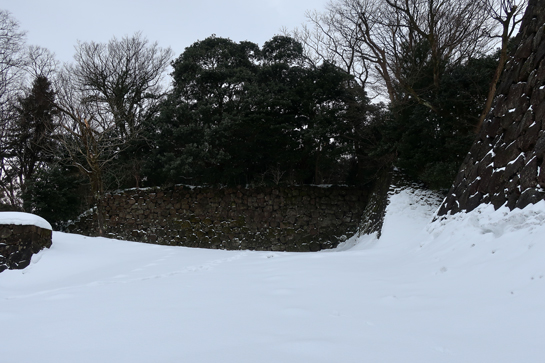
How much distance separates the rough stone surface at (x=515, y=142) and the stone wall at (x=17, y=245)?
290 inches

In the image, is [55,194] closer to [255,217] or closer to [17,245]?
[255,217]

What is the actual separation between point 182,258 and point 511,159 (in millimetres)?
5600

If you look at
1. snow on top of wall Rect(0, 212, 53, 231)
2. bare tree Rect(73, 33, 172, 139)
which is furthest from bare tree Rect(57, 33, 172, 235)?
snow on top of wall Rect(0, 212, 53, 231)

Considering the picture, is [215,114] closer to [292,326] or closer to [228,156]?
[228,156]

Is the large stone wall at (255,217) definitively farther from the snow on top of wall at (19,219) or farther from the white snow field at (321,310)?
the white snow field at (321,310)

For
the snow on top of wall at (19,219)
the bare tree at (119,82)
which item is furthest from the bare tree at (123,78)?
the snow on top of wall at (19,219)

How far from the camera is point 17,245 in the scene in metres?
5.66

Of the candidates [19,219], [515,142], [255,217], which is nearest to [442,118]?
[515,142]

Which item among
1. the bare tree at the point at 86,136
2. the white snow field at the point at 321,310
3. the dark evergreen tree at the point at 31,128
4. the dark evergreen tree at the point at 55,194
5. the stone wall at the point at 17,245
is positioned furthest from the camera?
the dark evergreen tree at the point at 31,128

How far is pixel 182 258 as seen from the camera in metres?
6.30

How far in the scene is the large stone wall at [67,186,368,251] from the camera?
12258mm

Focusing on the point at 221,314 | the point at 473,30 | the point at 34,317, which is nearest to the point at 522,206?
the point at 221,314

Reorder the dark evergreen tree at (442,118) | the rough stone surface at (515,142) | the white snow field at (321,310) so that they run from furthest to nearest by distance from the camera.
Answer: the dark evergreen tree at (442,118), the rough stone surface at (515,142), the white snow field at (321,310)

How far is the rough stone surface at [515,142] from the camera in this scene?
4.06m
